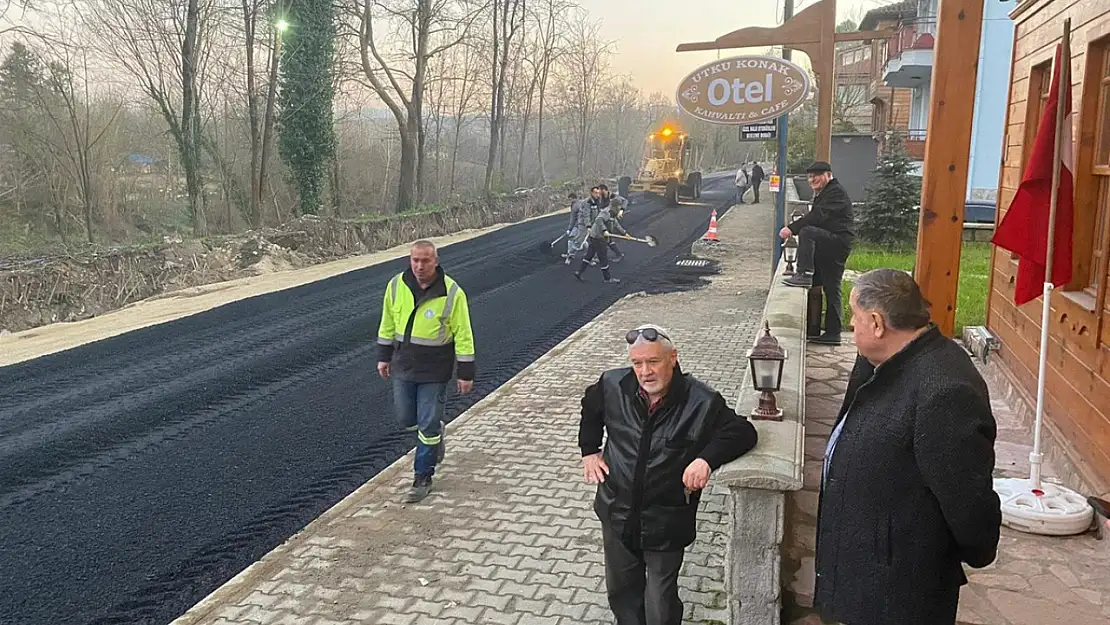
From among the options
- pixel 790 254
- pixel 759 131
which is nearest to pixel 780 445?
pixel 790 254

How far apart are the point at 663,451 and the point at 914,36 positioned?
2829 centimetres

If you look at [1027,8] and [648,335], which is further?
[1027,8]

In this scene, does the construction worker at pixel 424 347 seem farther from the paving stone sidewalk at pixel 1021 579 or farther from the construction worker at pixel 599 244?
the construction worker at pixel 599 244

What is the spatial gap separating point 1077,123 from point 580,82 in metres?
39.5

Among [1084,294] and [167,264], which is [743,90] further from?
[167,264]

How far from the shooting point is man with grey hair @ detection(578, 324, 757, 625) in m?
3.32

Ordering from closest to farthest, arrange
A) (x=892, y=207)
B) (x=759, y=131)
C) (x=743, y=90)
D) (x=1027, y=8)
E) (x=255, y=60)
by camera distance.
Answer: (x=1027, y=8) → (x=743, y=90) → (x=759, y=131) → (x=892, y=207) → (x=255, y=60)

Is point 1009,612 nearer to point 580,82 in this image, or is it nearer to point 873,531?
point 873,531

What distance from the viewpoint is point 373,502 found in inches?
225

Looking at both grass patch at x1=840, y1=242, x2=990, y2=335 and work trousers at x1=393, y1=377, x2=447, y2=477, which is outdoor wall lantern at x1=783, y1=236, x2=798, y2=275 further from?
work trousers at x1=393, y1=377, x2=447, y2=477

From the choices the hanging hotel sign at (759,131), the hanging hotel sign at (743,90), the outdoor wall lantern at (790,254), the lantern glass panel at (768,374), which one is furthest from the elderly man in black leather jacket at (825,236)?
the hanging hotel sign at (759,131)

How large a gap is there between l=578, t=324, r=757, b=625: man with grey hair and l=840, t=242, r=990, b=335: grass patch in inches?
178

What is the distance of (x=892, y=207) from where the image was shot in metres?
17.8

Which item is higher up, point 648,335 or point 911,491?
point 648,335
